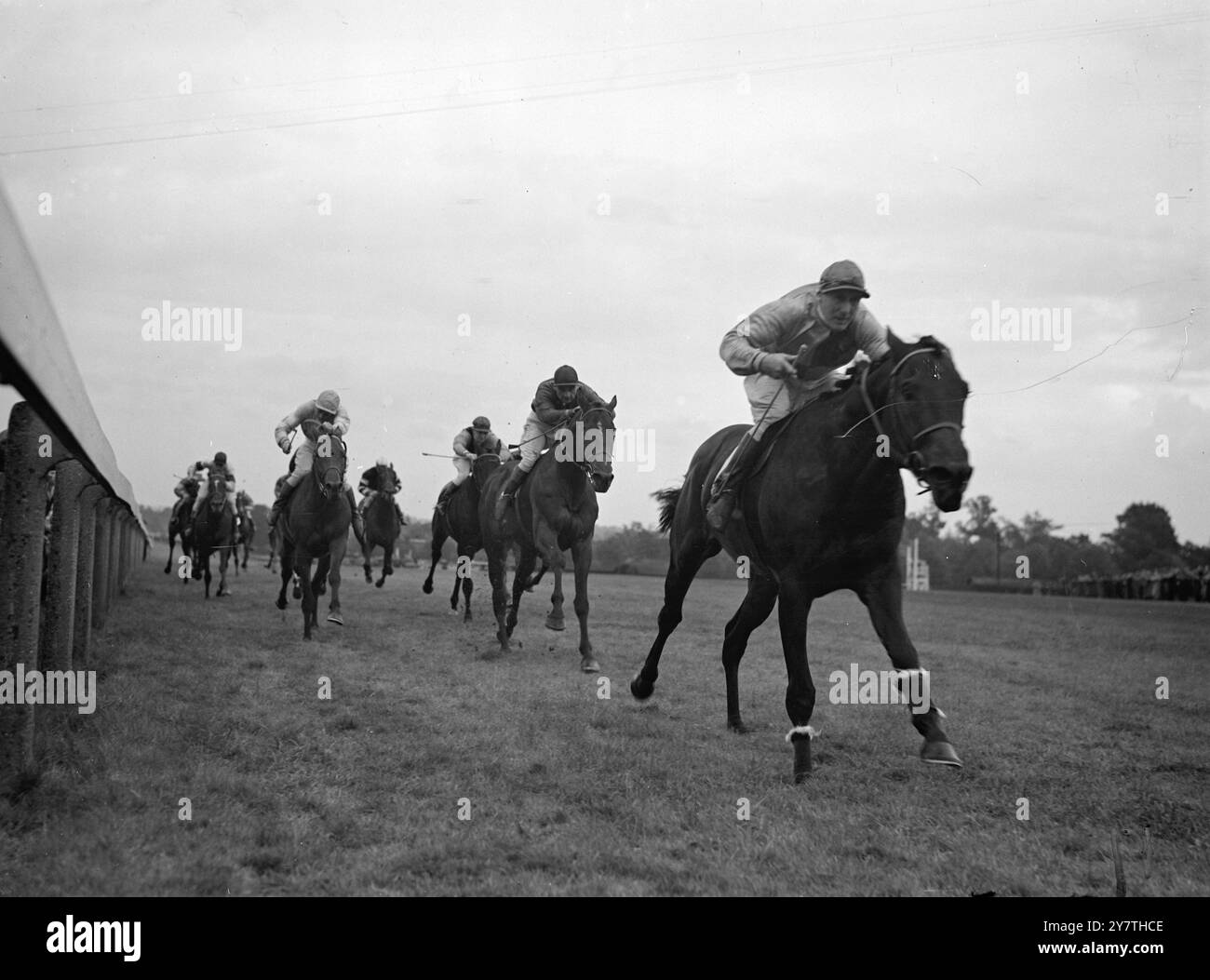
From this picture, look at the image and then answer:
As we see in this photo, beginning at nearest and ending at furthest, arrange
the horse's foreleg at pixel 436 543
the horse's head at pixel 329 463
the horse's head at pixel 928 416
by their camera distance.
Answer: the horse's head at pixel 928 416 → the horse's head at pixel 329 463 → the horse's foreleg at pixel 436 543

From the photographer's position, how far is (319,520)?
39.9ft

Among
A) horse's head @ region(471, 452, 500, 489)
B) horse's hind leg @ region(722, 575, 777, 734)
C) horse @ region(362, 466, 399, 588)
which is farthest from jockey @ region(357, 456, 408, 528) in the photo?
horse's hind leg @ region(722, 575, 777, 734)

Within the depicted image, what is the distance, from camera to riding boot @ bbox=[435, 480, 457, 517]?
16016mm

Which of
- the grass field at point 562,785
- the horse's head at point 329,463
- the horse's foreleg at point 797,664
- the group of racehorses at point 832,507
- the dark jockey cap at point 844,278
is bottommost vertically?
the grass field at point 562,785

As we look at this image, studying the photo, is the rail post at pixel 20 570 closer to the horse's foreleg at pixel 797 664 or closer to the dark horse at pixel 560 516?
the horse's foreleg at pixel 797 664

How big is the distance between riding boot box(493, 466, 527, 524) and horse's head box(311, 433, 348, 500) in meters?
1.87

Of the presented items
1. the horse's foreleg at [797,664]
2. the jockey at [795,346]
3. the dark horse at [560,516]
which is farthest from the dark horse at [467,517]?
the horse's foreleg at [797,664]

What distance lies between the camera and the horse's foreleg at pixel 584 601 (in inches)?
384

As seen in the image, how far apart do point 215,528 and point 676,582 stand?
40.3 ft

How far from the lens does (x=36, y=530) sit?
4.72 m

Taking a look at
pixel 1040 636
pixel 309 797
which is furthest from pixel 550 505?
pixel 1040 636

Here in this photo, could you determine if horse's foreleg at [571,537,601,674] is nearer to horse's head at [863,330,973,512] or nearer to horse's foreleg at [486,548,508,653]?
horse's foreleg at [486,548,508,653]

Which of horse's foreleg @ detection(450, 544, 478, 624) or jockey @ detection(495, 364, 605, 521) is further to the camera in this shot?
horse's foreleg @ detection(450, 544, 478, 624)
